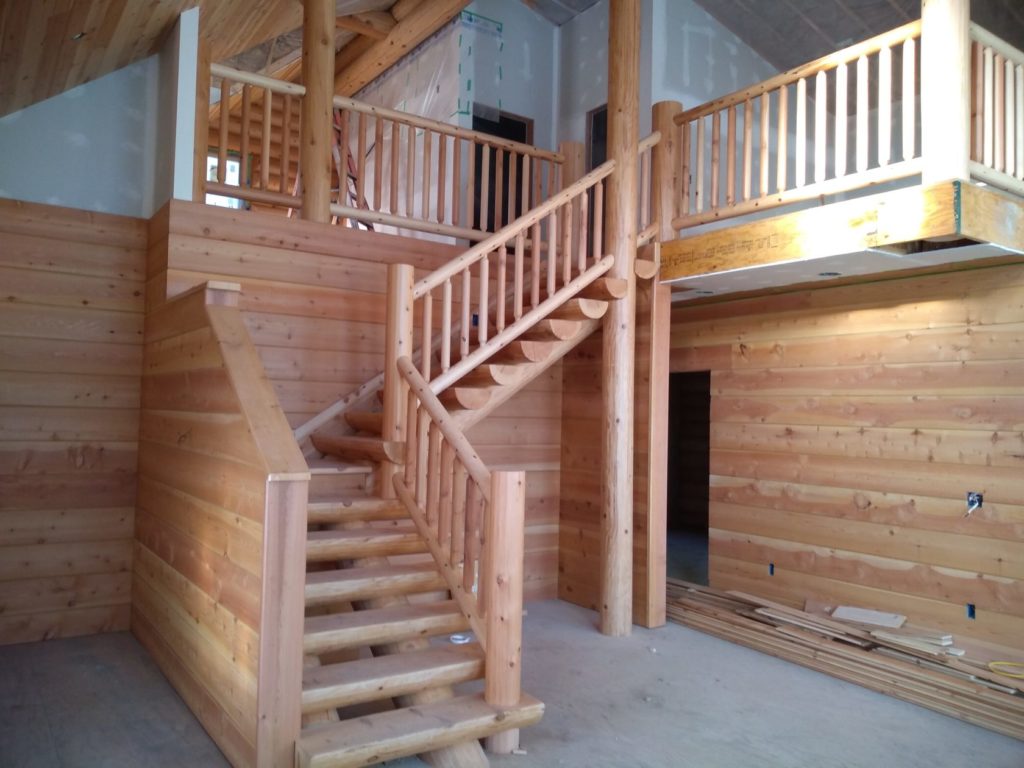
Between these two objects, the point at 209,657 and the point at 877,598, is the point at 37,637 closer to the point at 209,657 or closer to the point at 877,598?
the point at 209,657

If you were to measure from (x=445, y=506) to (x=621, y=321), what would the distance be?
6.70 ft

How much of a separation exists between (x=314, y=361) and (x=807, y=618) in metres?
3.72

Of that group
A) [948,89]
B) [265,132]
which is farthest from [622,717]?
[265,132]

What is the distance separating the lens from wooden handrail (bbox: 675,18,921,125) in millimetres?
4090

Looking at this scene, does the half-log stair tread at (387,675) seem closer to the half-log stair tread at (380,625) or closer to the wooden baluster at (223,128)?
the half-log stair tread at (380,625)

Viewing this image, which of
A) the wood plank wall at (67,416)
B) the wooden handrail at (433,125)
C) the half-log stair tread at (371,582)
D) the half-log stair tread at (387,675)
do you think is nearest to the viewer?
the half-log stair tread at (387,675)

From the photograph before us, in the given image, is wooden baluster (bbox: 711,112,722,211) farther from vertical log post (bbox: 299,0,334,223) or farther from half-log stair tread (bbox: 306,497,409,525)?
half-log stair tread (bbox: 306,497,409,525)

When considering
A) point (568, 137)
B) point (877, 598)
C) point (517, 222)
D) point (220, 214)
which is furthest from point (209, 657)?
point (568, 137)

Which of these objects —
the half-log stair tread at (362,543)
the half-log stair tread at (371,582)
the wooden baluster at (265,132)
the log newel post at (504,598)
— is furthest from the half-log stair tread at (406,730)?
the wooden baluster at (265,132)

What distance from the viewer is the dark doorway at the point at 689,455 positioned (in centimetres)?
1005

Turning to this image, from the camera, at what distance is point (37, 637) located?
4.79m

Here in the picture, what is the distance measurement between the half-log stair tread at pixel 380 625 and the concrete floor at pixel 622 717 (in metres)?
0.55

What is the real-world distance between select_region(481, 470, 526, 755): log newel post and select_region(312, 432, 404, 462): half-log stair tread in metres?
1.02

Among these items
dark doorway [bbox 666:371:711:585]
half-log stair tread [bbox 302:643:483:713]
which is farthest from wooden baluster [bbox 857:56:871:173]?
dark doorway [bbox 666:371:711:585]
